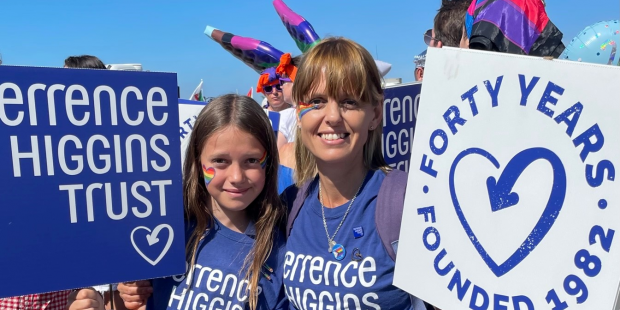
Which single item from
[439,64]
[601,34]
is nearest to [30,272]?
[439,64]

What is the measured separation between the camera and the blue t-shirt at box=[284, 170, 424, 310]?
1.69 m

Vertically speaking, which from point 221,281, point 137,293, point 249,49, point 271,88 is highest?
point 249,49

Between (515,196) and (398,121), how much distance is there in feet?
5.38

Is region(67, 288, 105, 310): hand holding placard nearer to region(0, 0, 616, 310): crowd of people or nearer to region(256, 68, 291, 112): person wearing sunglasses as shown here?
region(0, 0, 616, 310): crowd of people

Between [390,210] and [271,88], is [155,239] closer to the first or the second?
[390,210]

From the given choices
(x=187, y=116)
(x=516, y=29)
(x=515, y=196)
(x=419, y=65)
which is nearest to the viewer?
(x=515, y=196)

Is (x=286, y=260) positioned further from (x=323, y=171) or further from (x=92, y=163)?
(x=92, y=163)

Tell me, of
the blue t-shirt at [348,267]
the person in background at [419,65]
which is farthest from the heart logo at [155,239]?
the person in background at [419,65]

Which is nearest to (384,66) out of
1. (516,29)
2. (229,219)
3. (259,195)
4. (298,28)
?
(298,28)

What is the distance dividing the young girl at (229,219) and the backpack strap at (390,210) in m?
0.50

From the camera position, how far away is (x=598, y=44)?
2.82 meters

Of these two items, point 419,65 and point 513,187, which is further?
point 419,65

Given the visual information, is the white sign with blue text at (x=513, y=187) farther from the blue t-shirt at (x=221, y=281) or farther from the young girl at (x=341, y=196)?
the blue t-shirt at (x=221, y=281)

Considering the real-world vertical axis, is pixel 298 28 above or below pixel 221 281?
above
